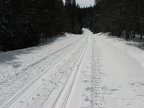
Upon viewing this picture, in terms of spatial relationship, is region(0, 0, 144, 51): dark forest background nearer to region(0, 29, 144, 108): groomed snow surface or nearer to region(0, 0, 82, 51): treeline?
region(0, 0, 82, 51): treeline

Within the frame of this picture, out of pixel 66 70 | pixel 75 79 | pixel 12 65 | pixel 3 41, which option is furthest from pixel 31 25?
pixel 75 79

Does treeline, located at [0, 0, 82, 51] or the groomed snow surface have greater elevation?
treeline, located at [0, 0, 82, 51]

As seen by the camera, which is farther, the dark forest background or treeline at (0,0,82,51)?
the dark forest background

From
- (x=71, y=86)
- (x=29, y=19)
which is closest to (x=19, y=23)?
(x=29, y=19)

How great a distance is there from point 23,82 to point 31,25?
18397mm

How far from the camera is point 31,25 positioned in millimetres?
25438

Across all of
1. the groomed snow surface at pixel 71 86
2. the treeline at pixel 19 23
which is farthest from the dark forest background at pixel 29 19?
the groomed snow surface at pixel 71 86

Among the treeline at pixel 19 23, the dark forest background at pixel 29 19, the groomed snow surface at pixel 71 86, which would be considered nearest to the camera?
the groomed snow surface at pixel 71 86

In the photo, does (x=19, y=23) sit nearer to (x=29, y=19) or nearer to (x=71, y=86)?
(x=29, y=19)

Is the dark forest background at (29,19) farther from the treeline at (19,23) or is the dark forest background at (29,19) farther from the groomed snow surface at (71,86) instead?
the groomed snow surface at (71,86)

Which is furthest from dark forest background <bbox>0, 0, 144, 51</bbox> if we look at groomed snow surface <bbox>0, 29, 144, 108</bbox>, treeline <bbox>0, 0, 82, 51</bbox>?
groomed snow surface <bbox>0, 29, 144, 108</bbox>

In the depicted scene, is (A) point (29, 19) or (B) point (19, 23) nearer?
(B) point (19, 23)

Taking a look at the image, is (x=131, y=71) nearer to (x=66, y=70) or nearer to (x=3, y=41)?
(x=66, y=70)

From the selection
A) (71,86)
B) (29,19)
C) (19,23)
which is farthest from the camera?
(29,19)
